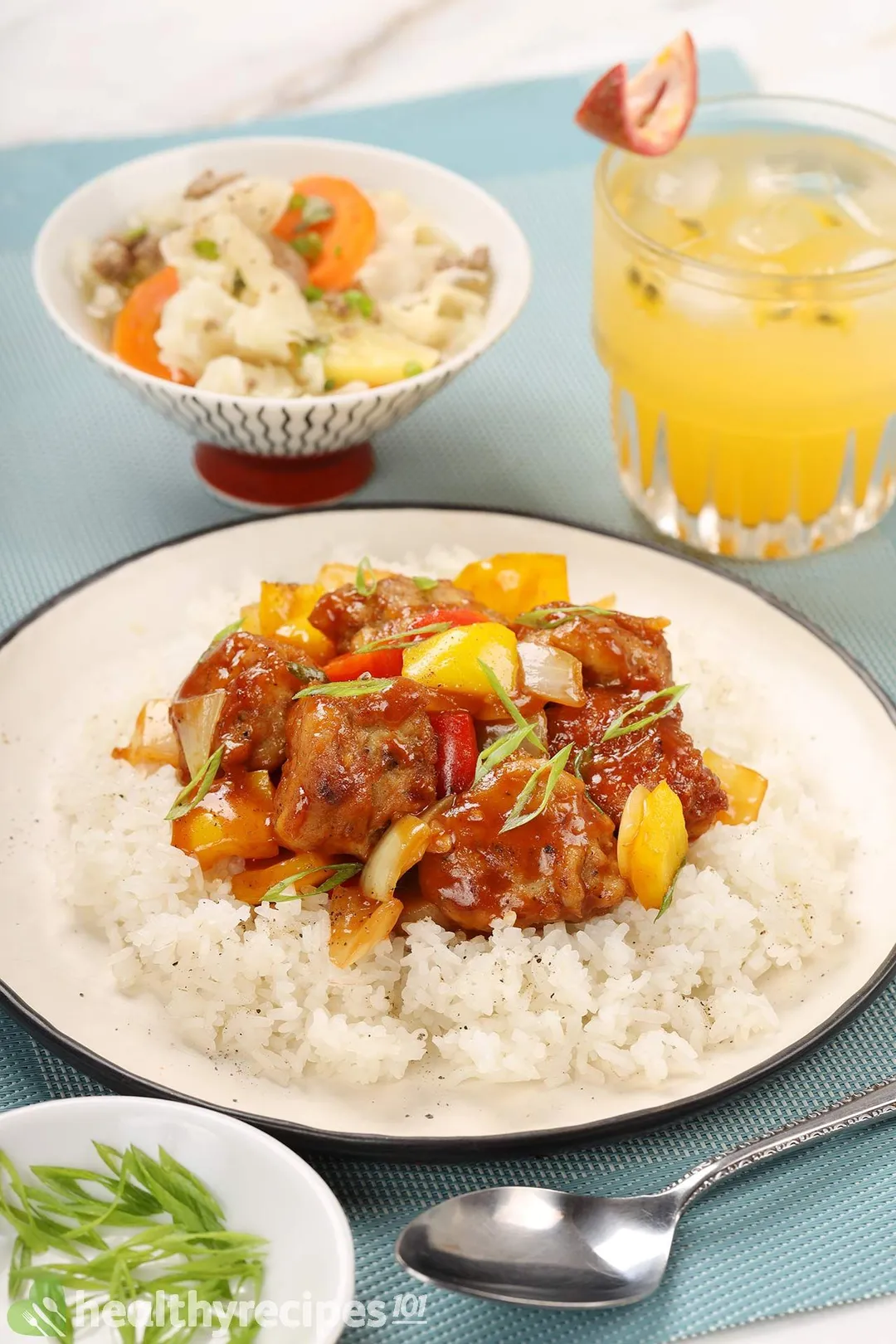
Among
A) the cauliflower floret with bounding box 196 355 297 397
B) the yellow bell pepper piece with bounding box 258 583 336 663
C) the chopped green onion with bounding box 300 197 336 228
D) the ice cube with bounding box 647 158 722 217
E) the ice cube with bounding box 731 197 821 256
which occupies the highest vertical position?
the ice cube with bounding box 647 158 722 217

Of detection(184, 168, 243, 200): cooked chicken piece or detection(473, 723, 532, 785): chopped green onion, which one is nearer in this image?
detection(473, 723, 532, 785): chopped green onion

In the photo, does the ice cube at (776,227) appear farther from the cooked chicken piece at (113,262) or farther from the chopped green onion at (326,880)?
the chopped green onion at (326,880)

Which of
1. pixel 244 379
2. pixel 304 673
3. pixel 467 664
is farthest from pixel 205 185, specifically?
pixel 467 664

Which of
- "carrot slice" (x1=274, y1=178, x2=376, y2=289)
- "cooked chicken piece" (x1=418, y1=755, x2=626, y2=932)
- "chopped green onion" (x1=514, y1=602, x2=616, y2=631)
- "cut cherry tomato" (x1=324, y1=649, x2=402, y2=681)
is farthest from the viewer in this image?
"carrot slice" (x1=274, y1=178, x2=376, y2=289)

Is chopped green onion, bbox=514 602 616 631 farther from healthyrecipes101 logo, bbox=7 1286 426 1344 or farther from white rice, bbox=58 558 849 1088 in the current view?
healthyrecipes101 logo, bbox=7 1286 426 1344

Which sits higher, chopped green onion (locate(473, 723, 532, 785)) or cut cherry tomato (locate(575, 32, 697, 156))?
cut cherry tomato (locate(575, 32, 697, 156))

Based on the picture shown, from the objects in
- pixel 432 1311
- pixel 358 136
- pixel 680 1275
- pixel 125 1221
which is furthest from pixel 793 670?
pixel 358 136

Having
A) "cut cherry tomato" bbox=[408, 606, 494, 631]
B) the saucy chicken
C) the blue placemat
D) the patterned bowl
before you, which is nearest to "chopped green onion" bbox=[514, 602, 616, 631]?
the saucy chicken

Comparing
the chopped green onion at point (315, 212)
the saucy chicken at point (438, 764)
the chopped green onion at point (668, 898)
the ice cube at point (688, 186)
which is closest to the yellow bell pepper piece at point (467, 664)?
the saucy chicken at point (438, 764)

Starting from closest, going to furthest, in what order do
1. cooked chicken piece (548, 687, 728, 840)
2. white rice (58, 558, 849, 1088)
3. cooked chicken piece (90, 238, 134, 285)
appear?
white rice (58, 558, 849, 1088)
cooked chicken piece (548, 687, 728, 840)
cooked chicken piece (90, 238, 134, 285)
